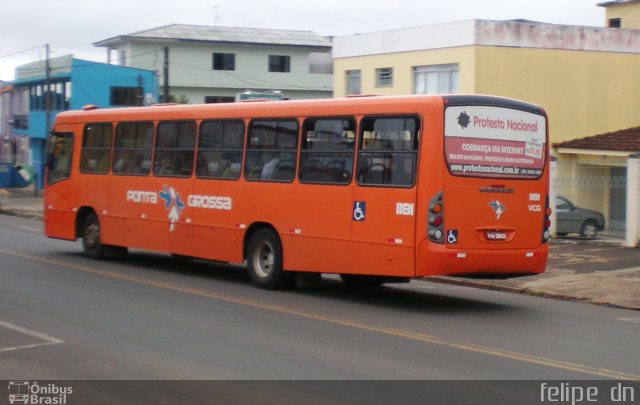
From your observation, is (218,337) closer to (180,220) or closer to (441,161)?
(441,161)

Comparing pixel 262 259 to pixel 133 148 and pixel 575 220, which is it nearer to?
pixel 133 148

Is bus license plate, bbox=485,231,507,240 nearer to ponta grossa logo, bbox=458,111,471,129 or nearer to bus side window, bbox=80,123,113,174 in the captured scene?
ponta grossa logo, bbox=458,111,471,129

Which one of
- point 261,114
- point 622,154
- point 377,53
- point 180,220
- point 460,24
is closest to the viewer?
point 261,114

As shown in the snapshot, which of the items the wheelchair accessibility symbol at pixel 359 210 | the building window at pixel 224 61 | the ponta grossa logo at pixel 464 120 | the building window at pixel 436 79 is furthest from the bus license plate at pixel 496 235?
the building window at pixel 224 61

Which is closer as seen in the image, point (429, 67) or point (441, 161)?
point (441, 161)

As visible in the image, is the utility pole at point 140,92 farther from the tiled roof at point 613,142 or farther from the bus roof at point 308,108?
the bus roof at point 308,108

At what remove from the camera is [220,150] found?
16.6 m

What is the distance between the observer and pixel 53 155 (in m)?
21.1

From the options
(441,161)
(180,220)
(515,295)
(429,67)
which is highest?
(429,67)

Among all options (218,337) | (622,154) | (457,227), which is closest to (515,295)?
(457,227)

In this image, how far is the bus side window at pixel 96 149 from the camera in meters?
19.6
